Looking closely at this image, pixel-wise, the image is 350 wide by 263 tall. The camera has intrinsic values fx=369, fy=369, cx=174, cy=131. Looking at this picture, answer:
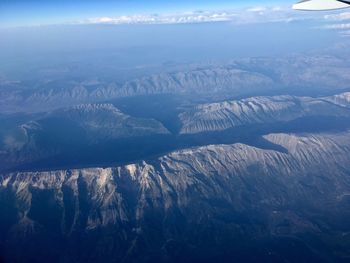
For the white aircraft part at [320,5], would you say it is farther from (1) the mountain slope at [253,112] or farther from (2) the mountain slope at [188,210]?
(1) the mountain slope at [253,112]

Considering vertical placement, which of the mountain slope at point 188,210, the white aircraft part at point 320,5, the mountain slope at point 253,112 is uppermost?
the mountain slope at point 253,112

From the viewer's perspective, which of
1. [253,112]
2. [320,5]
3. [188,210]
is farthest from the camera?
[253,112]

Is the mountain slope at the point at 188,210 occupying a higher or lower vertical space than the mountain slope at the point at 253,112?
lower

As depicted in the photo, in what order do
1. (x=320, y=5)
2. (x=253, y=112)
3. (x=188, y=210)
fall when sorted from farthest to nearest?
(x=253, y=112), (x=188, y=210), (x=320, y=5)

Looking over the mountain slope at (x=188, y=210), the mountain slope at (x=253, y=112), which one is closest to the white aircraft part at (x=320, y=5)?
the mountain slope at (x=188, y=210)

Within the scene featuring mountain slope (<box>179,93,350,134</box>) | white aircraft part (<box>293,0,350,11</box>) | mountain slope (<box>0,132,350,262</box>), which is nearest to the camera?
white aircraft part (<box>293,0,350,11</box>)

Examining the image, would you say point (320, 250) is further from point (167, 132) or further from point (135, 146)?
point (167, 132)

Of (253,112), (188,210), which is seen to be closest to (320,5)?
(188,210)

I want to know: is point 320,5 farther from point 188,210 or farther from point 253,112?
point 253,112

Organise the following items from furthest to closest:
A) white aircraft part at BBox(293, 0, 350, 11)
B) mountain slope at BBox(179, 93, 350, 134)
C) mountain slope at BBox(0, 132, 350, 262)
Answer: mountain slope at BBox(179, 93, 350, 134)
mountain slope at BBox(0, 132, 350, 262)
white aircraft part at BBox(293, 0, 350, 11)

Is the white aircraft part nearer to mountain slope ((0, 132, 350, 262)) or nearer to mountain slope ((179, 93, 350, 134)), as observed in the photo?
mountain slope ((0, 132, 350, 262))

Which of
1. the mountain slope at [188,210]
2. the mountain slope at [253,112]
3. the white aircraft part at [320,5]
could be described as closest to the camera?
the white aircraft part at [320,5]

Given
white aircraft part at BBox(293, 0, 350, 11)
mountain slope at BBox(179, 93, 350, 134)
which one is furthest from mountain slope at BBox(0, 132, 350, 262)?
white aircraft part at BBox(293, 0, 350, 11)

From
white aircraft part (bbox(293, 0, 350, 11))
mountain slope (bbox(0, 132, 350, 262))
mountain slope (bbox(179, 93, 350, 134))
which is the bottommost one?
mountain slope (bbox(0, 132, 350, 262))
